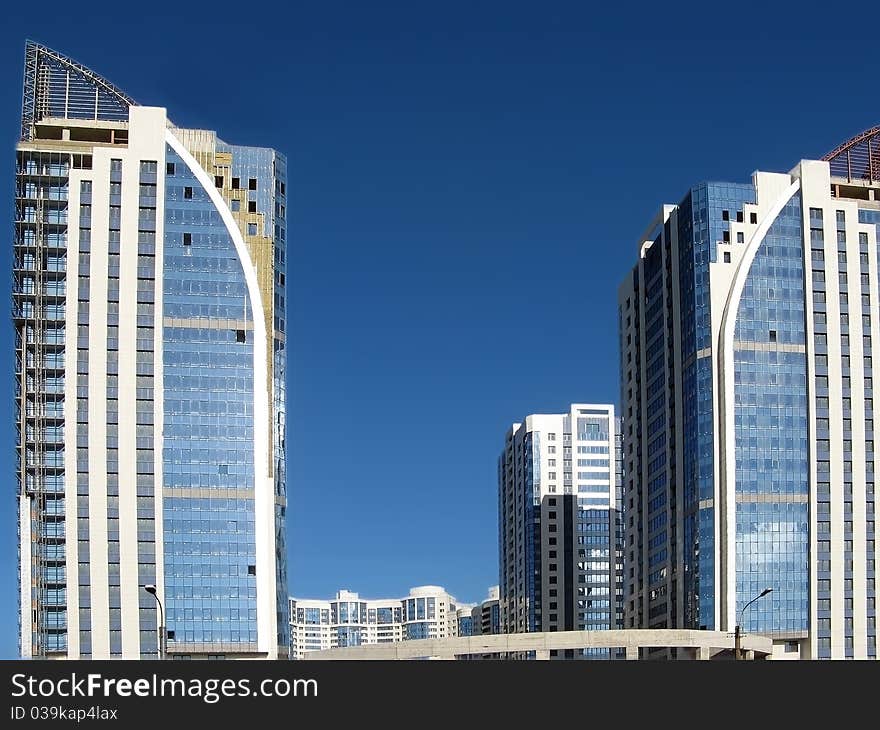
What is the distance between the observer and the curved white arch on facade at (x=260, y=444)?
123m

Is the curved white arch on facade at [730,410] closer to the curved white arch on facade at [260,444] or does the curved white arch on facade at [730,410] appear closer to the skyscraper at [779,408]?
the skyscraper at [779,408]

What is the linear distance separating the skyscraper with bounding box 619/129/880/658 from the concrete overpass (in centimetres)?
735

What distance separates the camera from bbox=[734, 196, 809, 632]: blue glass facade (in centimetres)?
13100

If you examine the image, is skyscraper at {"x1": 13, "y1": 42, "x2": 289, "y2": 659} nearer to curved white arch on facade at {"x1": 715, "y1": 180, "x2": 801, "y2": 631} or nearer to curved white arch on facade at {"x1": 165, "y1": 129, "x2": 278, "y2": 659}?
curved white arch on facade at {"x1": 165, "y1": 129, "x2": 278, "y2": 659}

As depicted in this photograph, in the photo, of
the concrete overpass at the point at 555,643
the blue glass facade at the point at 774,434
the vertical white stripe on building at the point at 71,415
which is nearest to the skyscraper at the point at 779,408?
the blue glass facade at the point at 774,434

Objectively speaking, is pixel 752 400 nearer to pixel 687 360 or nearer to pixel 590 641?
pixel 687 360

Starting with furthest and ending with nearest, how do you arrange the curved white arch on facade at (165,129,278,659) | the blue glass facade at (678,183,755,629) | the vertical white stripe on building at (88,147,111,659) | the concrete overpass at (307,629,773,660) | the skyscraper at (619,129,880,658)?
1. the blue glass facade at (678,183,755,629)
2. the skyscraper at (619,129,880,658)
3. the curved white arch on facade at (165,129,278,659)
4. the vertical white stripe on building at (88,147,111,659)
5. the concrete overpass at (307,629,773,660)

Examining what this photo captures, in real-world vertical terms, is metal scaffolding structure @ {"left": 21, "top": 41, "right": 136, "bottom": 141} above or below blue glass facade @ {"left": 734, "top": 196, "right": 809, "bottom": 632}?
above

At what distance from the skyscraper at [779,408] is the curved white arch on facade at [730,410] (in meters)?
0.14

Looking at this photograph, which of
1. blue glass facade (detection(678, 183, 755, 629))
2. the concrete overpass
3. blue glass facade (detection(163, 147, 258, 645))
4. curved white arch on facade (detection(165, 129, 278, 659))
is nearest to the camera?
the concrete overpass

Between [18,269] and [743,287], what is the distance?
6862cm

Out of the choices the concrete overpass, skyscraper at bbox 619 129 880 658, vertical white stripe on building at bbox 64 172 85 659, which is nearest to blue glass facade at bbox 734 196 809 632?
skyscraper at bbox 619 129 880 658

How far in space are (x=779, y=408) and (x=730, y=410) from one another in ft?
16.4

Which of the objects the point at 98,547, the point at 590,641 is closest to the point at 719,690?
the point at 590,641
